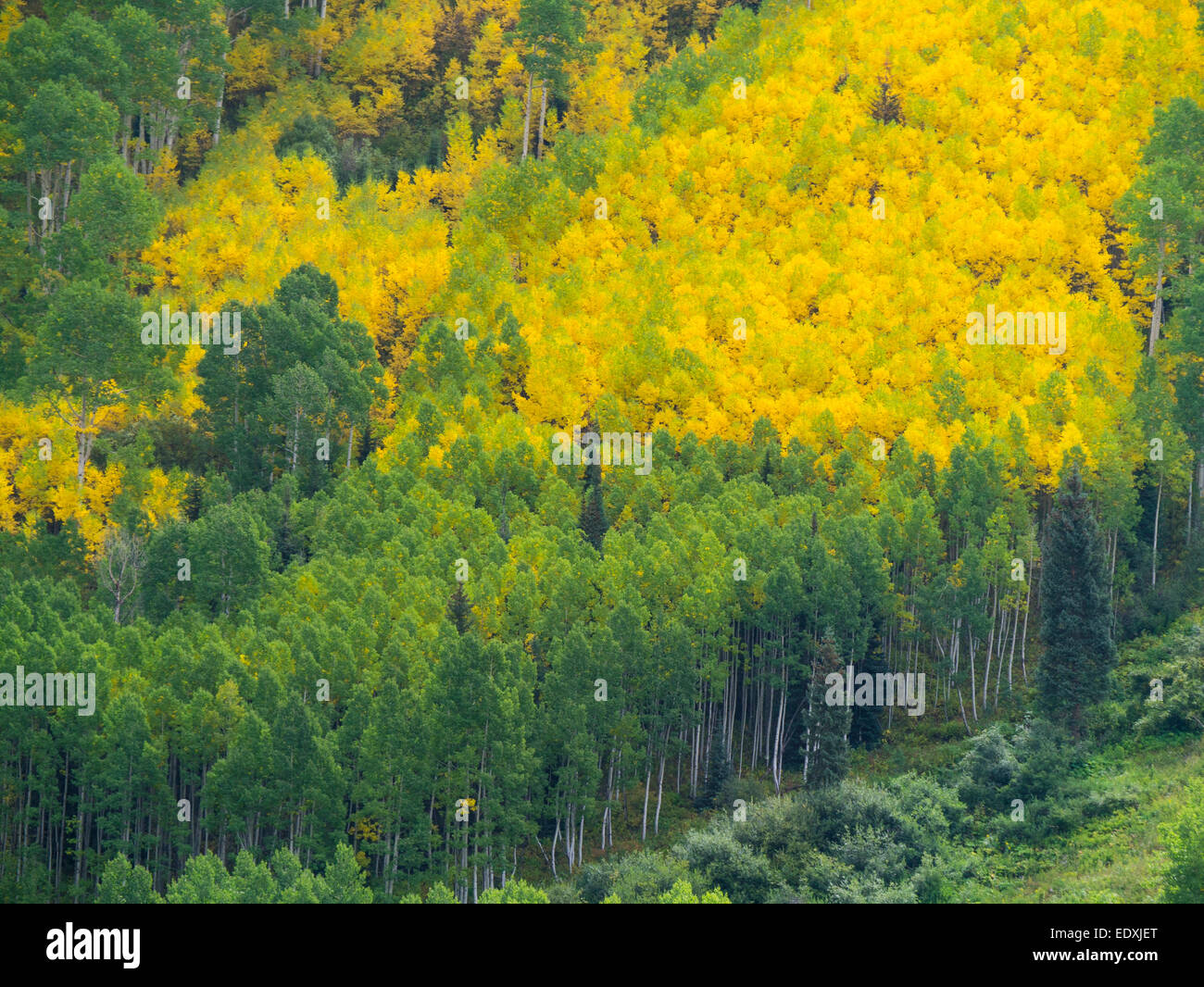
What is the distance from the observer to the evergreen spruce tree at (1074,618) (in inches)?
2301

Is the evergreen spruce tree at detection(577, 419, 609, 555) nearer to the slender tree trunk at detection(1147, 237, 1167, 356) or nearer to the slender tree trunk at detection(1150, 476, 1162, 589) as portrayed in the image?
the slender tree trunk at detection(1150, 476, 1162, 589)

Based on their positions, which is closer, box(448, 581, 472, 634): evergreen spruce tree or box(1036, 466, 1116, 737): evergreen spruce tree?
box(1036, 466, 1116, 737): evergreen spruce tree

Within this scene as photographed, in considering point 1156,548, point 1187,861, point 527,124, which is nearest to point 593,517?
point 1156,548

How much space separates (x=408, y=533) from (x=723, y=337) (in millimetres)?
25629

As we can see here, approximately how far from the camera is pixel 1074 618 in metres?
59.0

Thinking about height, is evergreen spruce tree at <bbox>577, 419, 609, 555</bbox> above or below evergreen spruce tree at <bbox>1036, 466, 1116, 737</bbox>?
above

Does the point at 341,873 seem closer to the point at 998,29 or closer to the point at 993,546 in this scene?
the point at 993,546

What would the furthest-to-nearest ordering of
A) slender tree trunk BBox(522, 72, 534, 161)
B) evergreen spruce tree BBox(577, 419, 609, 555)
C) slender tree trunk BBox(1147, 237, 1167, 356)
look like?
slender tree trunk BBox(522, 72, 534, 161) < slender tree trunk BBox(1147, 237, 1167, 356) < evergreen spruce tree BBox(577, 419, 609, 555)

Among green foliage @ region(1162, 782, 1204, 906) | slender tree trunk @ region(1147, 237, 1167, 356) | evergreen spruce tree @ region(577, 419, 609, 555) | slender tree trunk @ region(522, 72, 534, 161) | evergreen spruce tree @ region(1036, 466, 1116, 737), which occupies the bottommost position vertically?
green foliage @ region(1162, 782, 1204, 906)

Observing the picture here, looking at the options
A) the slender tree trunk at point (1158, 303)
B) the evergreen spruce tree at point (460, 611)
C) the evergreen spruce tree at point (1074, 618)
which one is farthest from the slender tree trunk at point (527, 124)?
the evergreen spruce tree at point (1074, 618)

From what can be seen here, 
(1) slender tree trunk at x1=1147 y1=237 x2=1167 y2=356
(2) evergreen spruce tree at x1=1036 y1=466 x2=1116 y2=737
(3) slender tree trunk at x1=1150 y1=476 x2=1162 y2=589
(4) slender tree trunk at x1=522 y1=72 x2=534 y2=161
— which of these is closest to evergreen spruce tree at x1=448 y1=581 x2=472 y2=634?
(2) evergreen spruce tree at x1=1036 y1=466 x2=1116 y2=737

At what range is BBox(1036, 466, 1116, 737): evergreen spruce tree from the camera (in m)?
58.4

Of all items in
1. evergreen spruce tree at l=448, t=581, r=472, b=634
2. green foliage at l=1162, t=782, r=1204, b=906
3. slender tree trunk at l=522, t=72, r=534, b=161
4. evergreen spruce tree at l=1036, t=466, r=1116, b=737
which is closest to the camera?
green foliage at l=1162, t=782, r=1204, b=906
